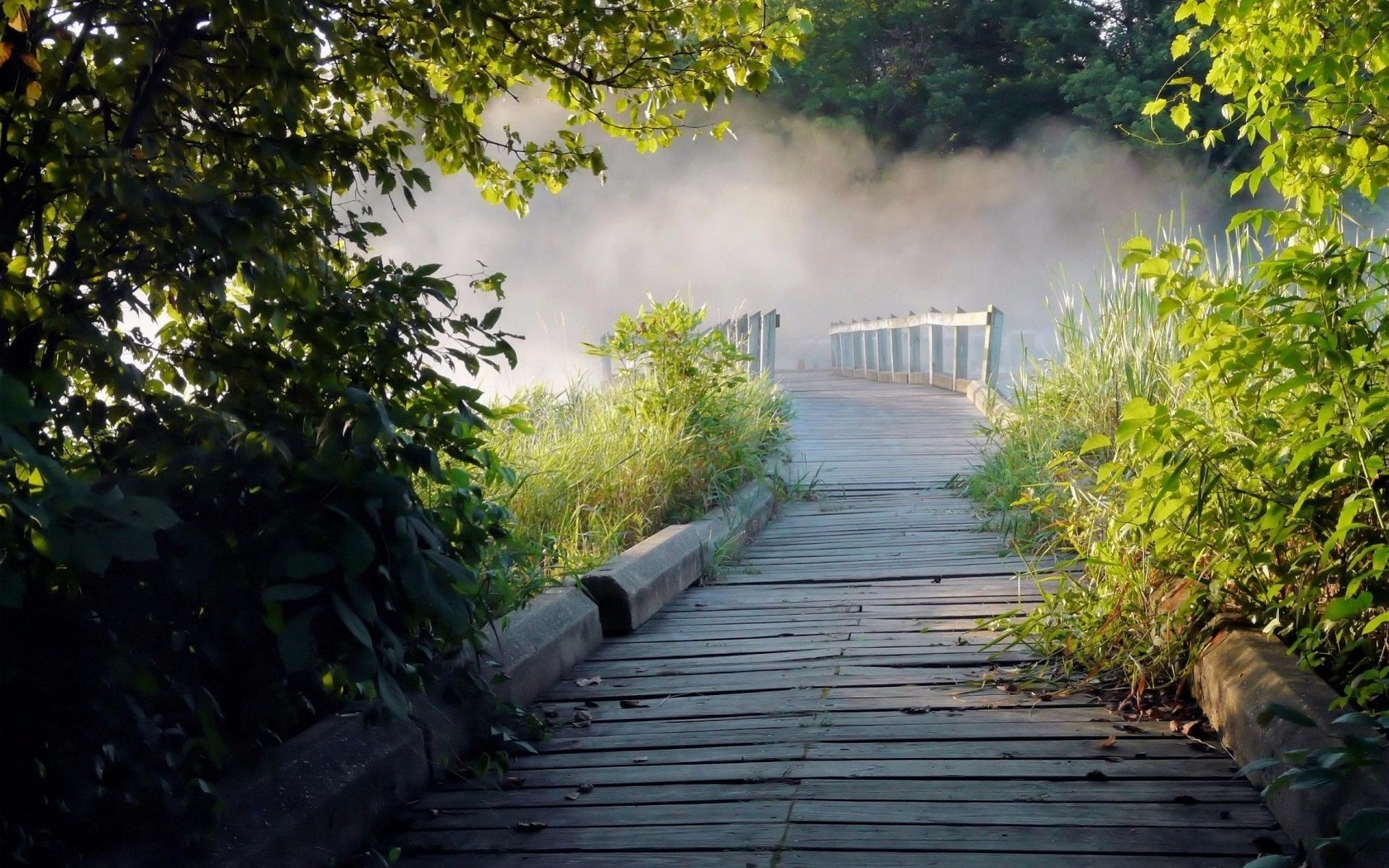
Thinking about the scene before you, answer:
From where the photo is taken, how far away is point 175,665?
1.86m

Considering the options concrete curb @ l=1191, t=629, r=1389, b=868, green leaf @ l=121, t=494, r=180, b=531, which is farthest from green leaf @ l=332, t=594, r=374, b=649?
concrete curb @ l=1191, t=629, r=1389, b=868

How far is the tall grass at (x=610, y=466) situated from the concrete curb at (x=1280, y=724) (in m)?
2.24

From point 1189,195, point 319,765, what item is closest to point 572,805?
point 319,765

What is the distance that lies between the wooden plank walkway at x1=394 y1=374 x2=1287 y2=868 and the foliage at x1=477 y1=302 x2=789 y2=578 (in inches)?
28.6

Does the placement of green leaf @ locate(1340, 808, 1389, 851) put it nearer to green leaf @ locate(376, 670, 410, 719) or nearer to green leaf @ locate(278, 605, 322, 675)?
green leaf @ locate(376, 670, 410, 719)

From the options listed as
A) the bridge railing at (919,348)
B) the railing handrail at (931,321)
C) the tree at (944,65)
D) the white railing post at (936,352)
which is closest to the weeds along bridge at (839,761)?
the bridge railing at (919,348)

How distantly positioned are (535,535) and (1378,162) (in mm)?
3217

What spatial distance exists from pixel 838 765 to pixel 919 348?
15.0 meters

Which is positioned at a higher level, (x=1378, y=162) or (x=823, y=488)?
(x=1378, y=162)

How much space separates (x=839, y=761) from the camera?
9.68 feet

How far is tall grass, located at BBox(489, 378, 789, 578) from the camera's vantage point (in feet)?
16.6

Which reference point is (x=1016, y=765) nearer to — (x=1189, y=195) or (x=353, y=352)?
(x=353, y=352)

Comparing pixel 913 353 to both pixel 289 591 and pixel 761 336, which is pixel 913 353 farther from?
pixel 289 591

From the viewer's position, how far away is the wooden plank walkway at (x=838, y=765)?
8.01 ft
